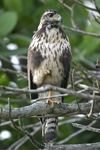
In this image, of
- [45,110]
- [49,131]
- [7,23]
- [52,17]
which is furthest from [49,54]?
[7,23]

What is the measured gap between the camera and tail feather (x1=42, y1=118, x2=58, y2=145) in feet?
12.2

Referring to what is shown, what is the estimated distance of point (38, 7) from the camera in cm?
566

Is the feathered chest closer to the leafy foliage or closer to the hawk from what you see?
the hawk

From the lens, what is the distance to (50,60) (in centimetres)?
364

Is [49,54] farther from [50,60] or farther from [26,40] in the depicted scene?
[26,40]

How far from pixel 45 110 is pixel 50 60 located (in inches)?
29.6

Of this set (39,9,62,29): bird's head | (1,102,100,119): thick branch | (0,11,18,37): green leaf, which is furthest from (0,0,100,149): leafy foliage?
(1,102,100,119): thick branch

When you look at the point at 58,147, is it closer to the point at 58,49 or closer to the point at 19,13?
the point at 58,49

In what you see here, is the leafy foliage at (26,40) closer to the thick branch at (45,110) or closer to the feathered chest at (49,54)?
the feathered chest at (49,54)

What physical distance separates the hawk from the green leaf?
1.18 meters

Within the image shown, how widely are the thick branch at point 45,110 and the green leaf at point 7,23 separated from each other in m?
2.16

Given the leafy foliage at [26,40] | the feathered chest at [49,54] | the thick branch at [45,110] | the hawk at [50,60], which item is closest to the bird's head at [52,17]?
the hawk at [50,60]

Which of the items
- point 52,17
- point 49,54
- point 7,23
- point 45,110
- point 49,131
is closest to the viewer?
point 45,110

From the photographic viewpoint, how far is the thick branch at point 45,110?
2761 millimetres
